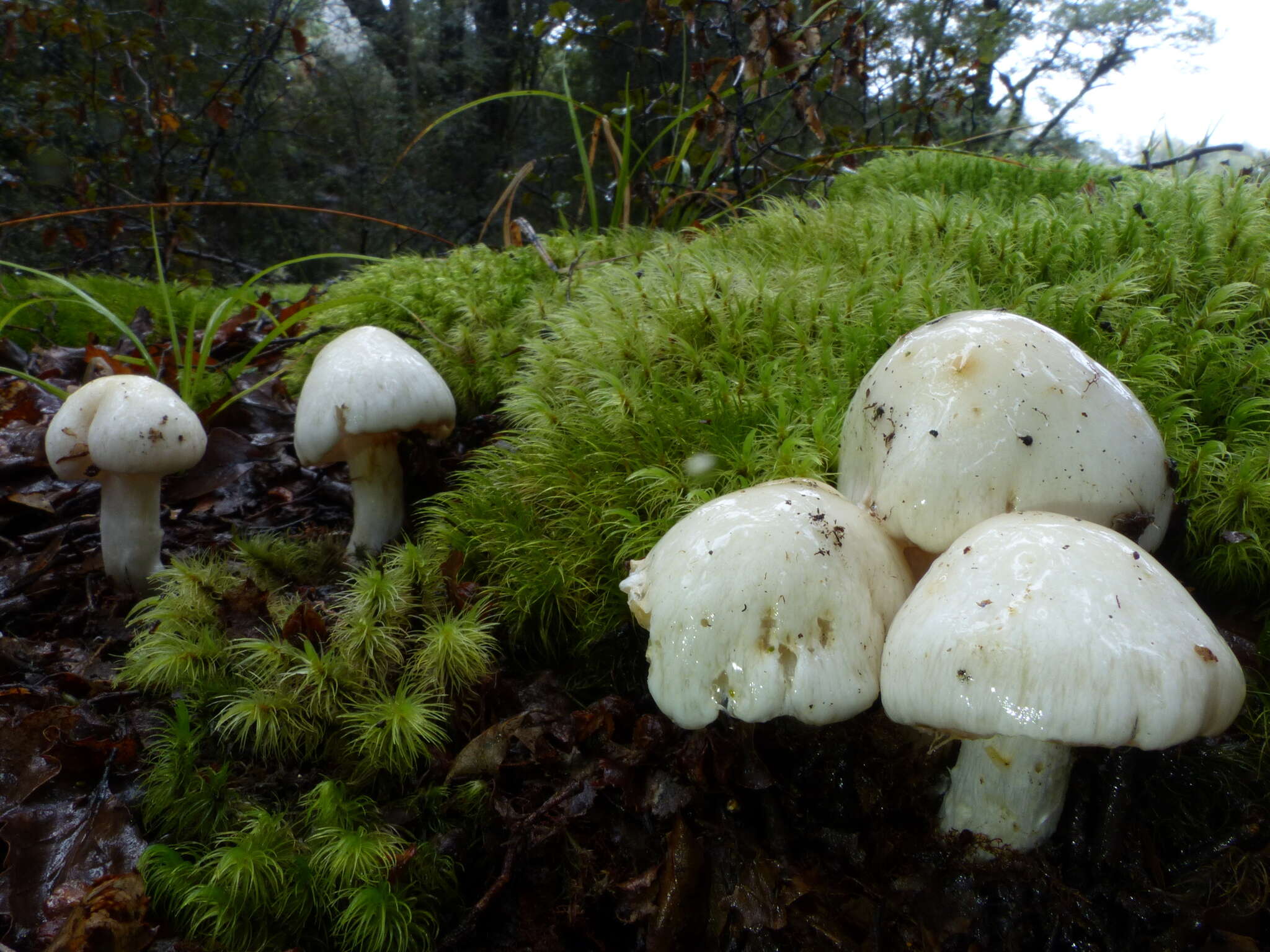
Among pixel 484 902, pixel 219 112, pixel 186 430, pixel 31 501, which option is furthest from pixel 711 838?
pixel 219 112

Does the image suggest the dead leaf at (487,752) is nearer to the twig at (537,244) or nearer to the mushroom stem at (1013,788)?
Result: the mushroom stem at (1013,788)

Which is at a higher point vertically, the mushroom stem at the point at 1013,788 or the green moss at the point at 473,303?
the green moss at the point at 473,303

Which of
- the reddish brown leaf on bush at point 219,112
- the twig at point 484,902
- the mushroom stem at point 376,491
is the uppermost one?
the reddish brown leaf on bush at point 219,112

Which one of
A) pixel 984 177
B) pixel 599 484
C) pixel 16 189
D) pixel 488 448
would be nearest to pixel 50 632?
pixel 488 448

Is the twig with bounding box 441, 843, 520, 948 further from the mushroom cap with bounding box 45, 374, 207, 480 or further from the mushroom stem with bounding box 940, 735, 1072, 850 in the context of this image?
the mushroom cap with bounding box 45, 374, 207, 480

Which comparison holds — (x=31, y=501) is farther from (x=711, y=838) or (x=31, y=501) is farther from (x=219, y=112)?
(x=219, y=112)

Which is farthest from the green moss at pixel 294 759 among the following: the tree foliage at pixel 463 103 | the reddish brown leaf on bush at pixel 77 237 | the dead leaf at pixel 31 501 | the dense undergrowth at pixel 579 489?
the reddish brown leaf on bush at pixel 77 237

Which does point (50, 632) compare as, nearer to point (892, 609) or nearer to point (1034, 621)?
point (892, 609)
